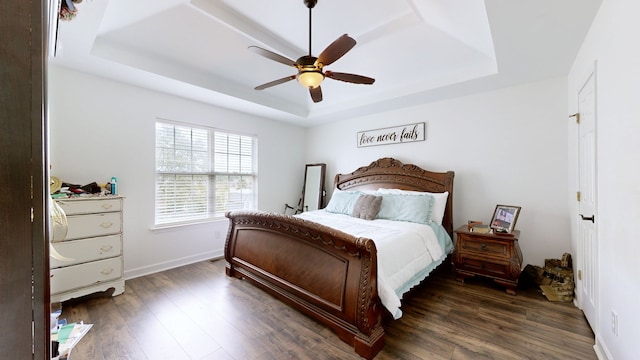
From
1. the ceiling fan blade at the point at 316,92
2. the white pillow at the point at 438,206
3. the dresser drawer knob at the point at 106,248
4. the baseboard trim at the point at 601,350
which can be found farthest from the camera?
the white pillow at the point at 438,206

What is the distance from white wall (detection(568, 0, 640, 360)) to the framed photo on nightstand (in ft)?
3.55

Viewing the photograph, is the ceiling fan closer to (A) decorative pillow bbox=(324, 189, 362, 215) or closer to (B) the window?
(A) decorative pillow bbox=(324, 189, 362, 215)

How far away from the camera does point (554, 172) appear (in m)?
2.97

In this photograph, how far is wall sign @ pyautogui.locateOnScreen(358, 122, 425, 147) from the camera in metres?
4.00

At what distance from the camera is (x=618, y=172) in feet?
5.01

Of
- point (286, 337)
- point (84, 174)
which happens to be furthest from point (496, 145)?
point (84, 174)

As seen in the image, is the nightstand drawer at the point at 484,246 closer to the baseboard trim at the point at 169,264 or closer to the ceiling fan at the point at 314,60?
the ceiling fan at the point at 314,60

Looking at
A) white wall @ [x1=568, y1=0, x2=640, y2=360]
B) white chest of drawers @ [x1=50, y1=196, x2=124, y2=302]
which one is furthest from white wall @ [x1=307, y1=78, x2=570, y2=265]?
white chest of drawers @ [x1=50, y1=196, x2=124, y2=302]

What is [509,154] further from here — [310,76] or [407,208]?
[310,76]

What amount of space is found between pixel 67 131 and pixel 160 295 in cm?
212

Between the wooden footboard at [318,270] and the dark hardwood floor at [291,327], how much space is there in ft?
0.46

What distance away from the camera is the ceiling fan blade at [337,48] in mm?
1912

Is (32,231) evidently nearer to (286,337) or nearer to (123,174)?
(286,337)

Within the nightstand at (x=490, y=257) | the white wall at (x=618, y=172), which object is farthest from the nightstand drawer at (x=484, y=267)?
the white wall at (x=618, y=172)
